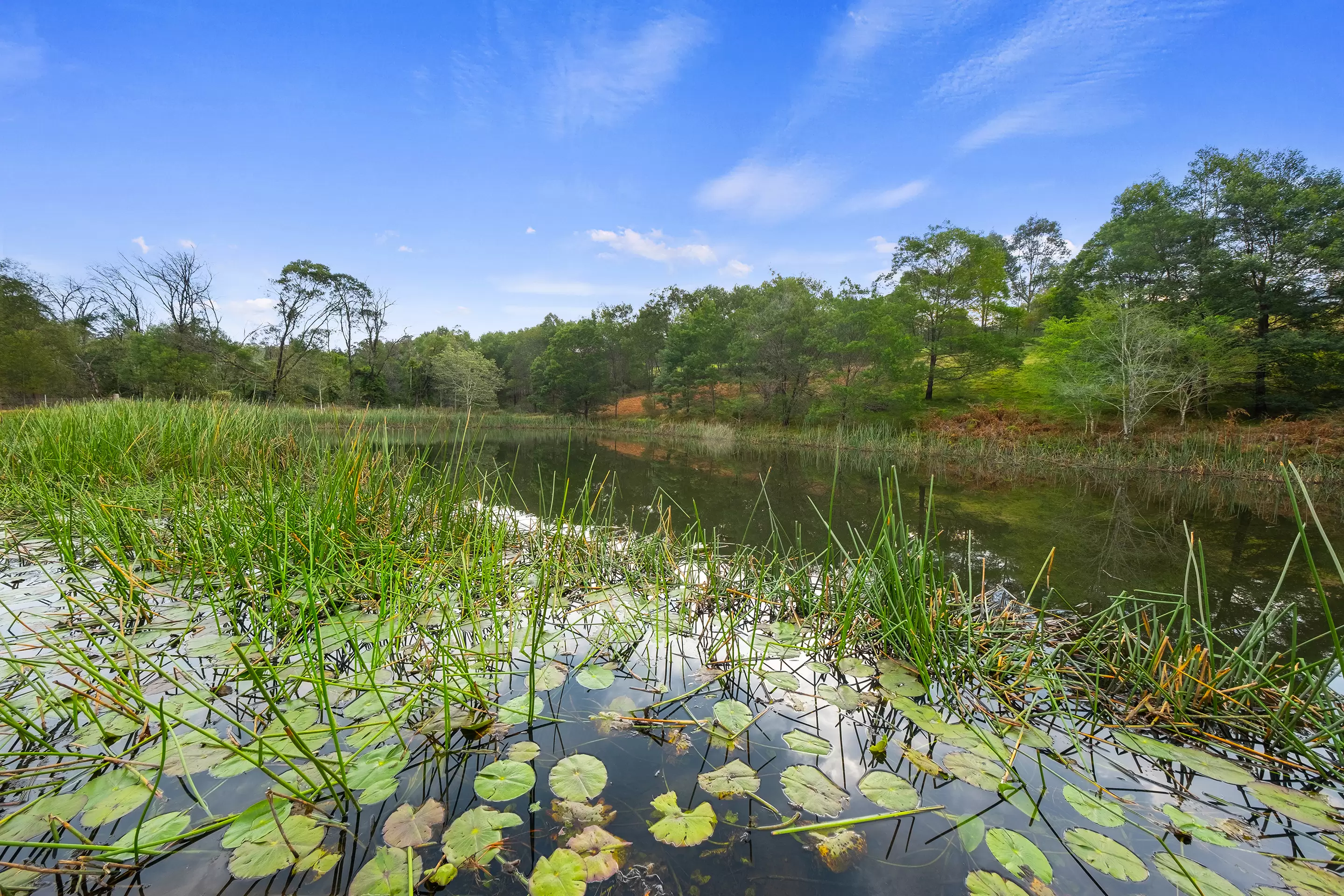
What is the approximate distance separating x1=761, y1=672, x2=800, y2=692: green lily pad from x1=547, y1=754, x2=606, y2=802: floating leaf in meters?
0.71

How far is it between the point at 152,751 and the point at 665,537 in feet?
7.10

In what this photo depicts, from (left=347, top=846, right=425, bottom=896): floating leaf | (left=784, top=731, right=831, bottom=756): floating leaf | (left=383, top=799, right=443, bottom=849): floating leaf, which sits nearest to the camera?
(left=347, top=846, right=425, bottom=896): floating leaf

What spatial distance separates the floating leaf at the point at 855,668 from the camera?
6.12 feet

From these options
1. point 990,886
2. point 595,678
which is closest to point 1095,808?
point 990,886

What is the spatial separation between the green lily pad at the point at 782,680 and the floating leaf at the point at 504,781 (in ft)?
2.50

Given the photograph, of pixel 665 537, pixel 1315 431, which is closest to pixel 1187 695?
pixel 665 537

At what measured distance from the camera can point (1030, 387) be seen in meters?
17.4

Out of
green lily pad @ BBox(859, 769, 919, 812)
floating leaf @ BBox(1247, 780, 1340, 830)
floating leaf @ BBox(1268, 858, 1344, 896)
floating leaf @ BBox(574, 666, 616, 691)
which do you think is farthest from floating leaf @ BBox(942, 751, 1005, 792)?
floating leaf @ BBox(574, 666, 616, 691)

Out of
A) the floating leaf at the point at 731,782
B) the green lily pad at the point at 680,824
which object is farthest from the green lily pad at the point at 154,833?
the floating leaf at the point at 731,782

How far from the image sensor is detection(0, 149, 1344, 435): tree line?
1438 centimetres

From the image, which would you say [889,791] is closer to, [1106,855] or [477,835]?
[1106,855]

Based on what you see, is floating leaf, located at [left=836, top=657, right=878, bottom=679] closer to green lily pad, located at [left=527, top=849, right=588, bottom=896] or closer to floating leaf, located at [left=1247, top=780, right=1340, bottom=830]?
floating leaf, located at [left=1247, top=780, right=1340, bottom=830]

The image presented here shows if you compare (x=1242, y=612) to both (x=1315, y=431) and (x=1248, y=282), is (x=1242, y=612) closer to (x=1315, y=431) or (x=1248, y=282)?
(x=1315, y=431)

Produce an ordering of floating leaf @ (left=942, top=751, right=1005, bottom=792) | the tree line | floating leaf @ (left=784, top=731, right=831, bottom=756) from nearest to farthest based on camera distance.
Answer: floating leaf @ (left=942, top=751, right=1005, bottom=792) → floating leaf @ (left=784, top=731, right=831, bottom=756) → the tree line
